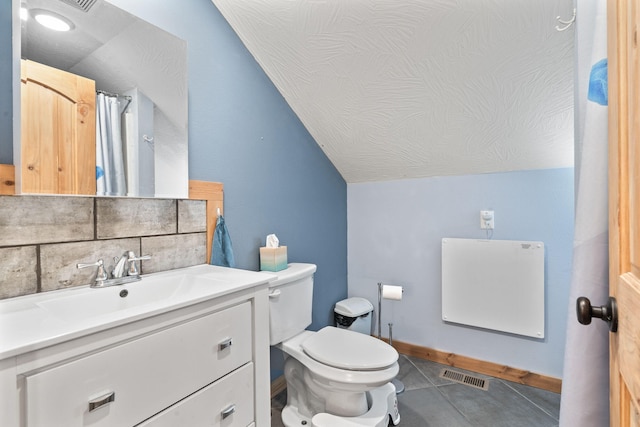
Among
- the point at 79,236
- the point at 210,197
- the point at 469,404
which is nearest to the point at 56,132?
the point at 79,236

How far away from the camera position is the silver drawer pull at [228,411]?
0.97m

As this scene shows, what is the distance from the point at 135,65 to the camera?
3.93 feet

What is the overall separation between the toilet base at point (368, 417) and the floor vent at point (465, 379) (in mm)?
562

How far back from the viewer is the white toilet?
52.6 inches

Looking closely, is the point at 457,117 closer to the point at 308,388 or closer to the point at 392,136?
the point at 392,136

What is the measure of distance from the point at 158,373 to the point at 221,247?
71 centimetres

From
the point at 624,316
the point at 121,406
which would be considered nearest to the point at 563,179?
the point at 624,316

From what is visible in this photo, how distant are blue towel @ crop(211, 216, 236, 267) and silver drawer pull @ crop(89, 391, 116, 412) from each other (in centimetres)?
76

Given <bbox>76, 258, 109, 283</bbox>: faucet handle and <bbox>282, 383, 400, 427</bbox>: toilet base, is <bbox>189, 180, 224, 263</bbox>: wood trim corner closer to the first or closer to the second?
<bbox>76, 258, 109, 283</bbox>: faucet handle

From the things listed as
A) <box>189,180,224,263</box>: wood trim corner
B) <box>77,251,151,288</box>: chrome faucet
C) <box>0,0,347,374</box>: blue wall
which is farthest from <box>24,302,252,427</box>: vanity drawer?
<box>0,0,347,374</box>: blue wall

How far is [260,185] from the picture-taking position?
5.76 ft

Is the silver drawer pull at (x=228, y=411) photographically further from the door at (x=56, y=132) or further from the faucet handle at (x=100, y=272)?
the door at (x=56, y=132)

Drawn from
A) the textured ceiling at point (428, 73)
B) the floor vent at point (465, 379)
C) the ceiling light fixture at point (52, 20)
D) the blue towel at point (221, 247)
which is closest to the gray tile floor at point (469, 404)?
the floor vent at point (465, 379)

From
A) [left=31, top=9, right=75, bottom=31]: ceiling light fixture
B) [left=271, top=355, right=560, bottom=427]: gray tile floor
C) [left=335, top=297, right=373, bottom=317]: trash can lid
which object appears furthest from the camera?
[left=335, top=297, right=373, bottom=317]: trash can lid
